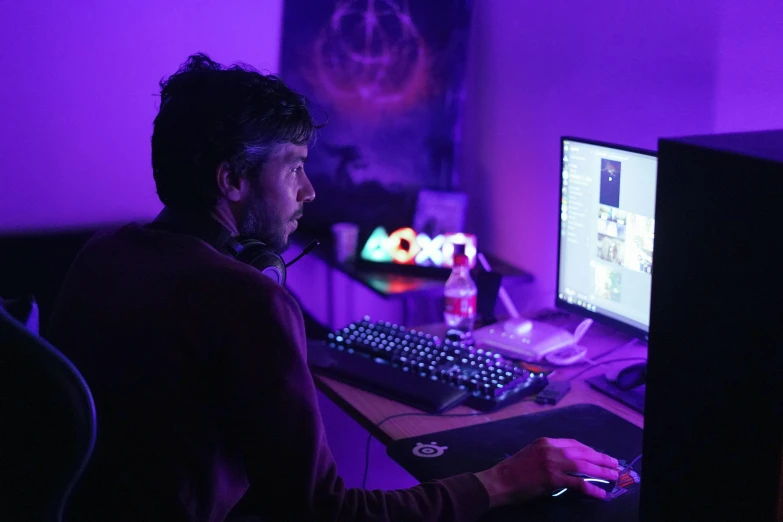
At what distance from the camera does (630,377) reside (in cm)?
173

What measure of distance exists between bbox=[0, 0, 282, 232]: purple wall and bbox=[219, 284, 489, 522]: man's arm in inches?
60.6

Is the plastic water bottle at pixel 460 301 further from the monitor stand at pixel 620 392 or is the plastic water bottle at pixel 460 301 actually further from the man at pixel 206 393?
the man at pixel 206 393

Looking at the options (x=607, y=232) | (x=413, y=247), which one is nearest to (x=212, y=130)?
(x=607, y=232)

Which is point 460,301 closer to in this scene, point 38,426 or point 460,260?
point 460,260

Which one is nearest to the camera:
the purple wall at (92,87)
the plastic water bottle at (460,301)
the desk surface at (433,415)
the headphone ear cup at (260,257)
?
the headphone ear cup at (260,257)

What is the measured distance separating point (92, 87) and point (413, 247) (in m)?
1.02

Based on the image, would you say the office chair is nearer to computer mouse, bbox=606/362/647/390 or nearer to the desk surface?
the desk surface

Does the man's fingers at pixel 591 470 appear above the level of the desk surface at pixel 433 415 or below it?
above

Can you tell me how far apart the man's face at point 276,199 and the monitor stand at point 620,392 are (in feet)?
2.28

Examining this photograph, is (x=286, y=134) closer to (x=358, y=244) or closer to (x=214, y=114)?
(x=214, y=114)

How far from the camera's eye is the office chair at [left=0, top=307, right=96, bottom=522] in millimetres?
1058

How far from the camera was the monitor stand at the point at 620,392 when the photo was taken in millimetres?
1646

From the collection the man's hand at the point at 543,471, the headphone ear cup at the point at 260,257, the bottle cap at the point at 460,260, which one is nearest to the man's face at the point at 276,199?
the headphone ear cup at the point at 260,257

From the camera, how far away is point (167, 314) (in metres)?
1.17
